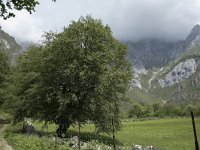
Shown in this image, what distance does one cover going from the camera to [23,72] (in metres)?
52.1

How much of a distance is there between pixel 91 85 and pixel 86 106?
8.25ft

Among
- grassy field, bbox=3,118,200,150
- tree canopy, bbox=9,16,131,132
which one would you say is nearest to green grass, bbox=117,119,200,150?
grassy field, bbox=3,118,200,150

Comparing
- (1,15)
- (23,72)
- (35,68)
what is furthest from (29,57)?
(1,15)

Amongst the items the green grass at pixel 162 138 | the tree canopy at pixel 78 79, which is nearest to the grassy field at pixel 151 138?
the green grass at pixel 162 138

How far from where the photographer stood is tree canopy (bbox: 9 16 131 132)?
41500 millimetres

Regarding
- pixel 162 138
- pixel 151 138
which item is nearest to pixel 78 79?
pixel 151 138

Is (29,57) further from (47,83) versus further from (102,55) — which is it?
(102,55)

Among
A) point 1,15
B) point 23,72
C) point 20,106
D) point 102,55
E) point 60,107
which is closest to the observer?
point 1,15

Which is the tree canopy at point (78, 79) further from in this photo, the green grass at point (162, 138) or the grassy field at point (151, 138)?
the green grass at point (162, 138)

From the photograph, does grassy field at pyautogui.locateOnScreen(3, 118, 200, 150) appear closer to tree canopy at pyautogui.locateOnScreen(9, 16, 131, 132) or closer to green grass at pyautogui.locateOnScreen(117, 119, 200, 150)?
green grass at pyautogui.locateOnScreen(117, 119, 200, 150)

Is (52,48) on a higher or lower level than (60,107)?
higher

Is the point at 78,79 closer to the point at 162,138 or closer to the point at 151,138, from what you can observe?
the point at 151,138

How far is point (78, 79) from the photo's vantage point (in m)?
41.9

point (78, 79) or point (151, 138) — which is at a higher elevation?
point (78, 79)
